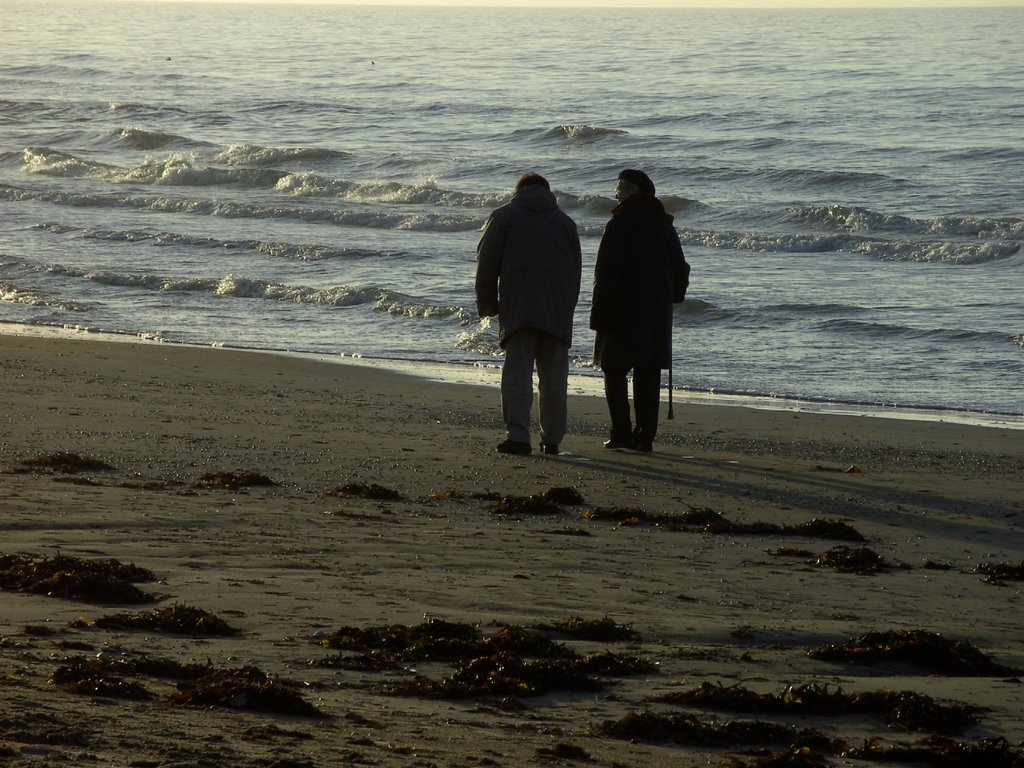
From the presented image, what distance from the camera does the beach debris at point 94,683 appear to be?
3.28 metres

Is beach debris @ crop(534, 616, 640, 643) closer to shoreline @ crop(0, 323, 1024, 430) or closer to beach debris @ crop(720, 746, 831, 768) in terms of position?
beach debris @ crop(720, 746, 831, 768)

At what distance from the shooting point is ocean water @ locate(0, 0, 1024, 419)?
13203mm

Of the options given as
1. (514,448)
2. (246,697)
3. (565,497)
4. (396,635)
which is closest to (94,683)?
(246,697)

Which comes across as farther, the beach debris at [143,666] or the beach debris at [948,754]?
the beach debris at [143,666]

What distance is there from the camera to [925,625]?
4594 millimetres

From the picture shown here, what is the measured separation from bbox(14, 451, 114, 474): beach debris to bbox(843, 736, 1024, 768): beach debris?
4.26 meters

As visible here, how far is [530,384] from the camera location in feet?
26.2

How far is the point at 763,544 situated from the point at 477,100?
34636 mm

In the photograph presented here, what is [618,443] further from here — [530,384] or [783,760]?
[783,760]

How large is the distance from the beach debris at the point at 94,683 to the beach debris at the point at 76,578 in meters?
0.85

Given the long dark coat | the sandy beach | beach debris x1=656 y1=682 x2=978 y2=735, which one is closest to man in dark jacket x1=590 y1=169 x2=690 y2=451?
the long dark coat

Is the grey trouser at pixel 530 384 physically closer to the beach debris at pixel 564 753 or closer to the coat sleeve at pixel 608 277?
the coat sleeve at pixel 608 277

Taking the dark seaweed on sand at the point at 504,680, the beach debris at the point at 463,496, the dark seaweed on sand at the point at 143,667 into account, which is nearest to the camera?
the dark seaweed on sand at the point at 143,667

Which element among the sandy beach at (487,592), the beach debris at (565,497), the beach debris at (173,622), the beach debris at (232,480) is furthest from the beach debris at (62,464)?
the beach debris at (173,622)
